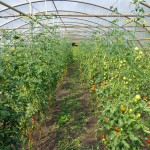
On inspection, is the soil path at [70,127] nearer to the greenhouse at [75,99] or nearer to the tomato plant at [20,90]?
the greenhouse at [75,99]

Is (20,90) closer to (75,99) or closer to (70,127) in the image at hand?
(70,127)

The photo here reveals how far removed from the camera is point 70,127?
441 cm

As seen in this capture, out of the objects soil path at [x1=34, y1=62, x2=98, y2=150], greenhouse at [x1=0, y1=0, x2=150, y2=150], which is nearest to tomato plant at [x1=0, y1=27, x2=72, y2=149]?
greenhouse at [x1=0, y1=0, x2=150, y2=150]

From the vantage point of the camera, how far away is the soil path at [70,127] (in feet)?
12.6

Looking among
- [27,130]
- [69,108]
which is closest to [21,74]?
[27,130]

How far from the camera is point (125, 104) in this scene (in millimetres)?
2311

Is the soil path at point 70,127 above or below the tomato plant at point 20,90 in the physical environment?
below

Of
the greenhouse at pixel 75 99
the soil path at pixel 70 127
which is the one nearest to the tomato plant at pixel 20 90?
the greenhouse at pixel 75 99

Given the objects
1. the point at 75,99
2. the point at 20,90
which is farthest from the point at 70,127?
the point at 75,99

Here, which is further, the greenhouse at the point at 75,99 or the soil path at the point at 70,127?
the soil path at the point at 70,127

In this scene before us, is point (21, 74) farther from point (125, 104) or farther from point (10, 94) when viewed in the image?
point (125, 104)

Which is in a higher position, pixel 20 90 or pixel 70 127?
pixel 20 90

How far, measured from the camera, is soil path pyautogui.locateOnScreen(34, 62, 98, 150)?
12.6ft

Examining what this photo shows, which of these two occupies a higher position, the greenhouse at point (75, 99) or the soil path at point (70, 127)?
the greenhouse at point (75, 99)
